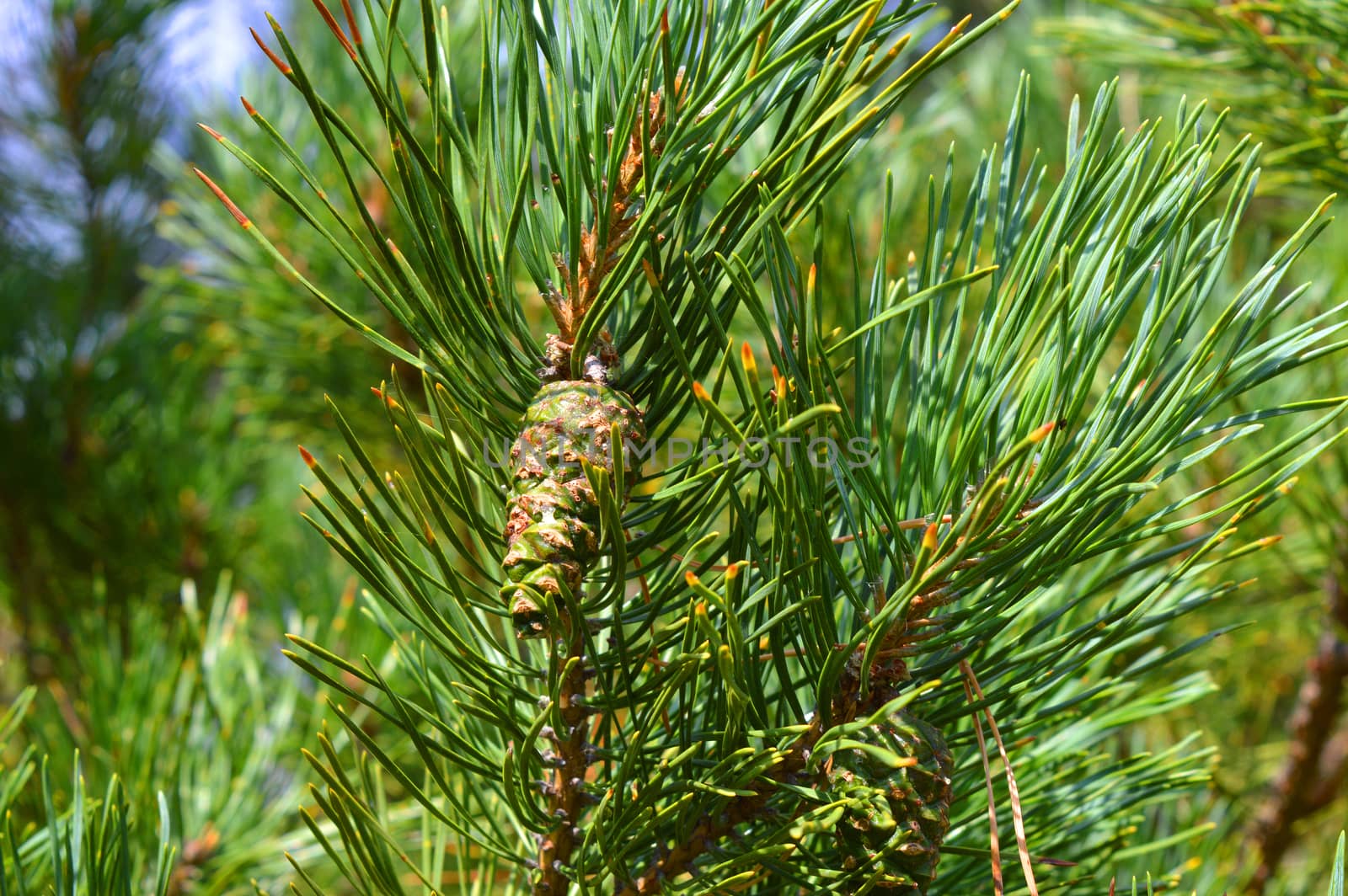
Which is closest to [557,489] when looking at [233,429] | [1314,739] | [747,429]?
[747,429]

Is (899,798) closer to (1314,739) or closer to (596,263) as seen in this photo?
(596,263)

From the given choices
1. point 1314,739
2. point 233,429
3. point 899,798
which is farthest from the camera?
point 233,429

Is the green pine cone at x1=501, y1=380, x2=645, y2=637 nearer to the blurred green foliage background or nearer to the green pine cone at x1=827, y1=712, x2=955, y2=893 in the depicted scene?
the green pine cone at x1=827, y1=712, x2=955, y2=893

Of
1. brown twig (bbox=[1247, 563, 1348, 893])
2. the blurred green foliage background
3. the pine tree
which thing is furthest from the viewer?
brown twig (bbox=[1247, 563, 1348, 893])

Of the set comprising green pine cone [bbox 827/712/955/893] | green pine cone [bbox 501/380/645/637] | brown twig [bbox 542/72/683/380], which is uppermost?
brown twig [bbox 542/72/683/380]

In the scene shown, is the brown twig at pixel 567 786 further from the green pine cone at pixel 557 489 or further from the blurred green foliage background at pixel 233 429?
the blurred green foliage background at pixel 233 429

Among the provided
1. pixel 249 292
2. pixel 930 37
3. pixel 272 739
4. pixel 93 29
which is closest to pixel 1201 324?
pixel 272 739

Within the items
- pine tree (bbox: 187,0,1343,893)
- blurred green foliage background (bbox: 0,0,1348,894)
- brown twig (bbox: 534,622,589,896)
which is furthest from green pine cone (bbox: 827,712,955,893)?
blurred green foliage background (bbox: 0,0,1348,894)
